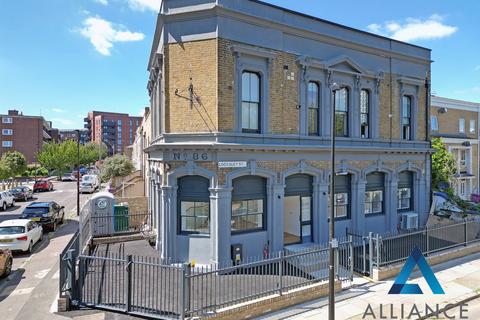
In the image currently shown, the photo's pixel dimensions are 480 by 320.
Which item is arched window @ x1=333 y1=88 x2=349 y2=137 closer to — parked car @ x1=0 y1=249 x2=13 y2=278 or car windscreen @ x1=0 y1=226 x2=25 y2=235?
parked car @ x1=0 y1=249 x2=13 y2=278

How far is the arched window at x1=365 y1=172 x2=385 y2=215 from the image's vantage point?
16.6 meters

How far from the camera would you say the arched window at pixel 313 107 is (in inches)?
571

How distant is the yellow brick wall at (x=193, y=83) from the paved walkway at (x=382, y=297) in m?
6.55

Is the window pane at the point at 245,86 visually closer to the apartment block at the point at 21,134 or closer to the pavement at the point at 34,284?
the pavement at the point at 34,284

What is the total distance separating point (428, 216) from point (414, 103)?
6.38 m

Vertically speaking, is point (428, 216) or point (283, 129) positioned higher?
point (283, 129)

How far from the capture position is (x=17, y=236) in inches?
599

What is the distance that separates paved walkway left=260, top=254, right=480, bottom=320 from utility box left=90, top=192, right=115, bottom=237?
1076 centimetres

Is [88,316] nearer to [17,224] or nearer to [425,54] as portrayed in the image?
[17,224]

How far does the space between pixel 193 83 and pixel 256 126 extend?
9.56 feet

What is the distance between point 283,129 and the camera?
44.3 ft

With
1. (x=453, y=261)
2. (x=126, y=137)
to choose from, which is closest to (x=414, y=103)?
(x=453, y=261)

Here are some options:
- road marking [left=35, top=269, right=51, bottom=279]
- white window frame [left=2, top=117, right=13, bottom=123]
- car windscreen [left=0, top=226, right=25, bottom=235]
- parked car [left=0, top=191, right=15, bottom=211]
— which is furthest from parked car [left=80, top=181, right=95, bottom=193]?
white window frame [left=2, top=117, right=13, bottom=123]

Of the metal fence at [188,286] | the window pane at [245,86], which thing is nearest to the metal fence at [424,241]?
the metal fence at [188,286]
